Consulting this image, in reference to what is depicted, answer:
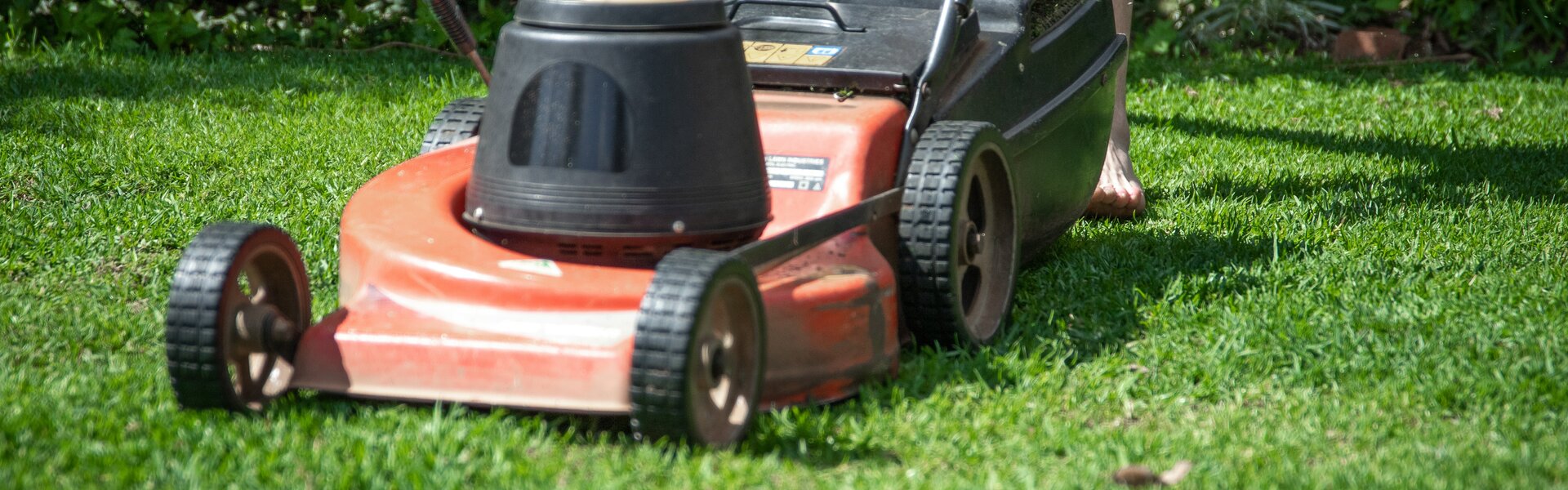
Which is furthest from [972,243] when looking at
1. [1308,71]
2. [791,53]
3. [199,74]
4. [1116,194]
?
[1308,71]

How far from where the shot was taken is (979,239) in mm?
2824

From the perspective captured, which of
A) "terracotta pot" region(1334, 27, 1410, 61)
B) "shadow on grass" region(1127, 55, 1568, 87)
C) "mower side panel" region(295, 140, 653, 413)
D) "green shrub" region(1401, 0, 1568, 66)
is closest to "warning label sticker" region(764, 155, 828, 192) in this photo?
"mower side panel" region(295, 140, 653, 413)

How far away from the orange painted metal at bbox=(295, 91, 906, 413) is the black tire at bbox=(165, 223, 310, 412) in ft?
0.26

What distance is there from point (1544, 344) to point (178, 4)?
18.6ft

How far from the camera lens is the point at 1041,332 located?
9.50ft

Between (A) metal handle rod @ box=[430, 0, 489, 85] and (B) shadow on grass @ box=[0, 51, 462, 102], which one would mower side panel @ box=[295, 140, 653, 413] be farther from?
(B) shadow on grass @ box=[0, 51, 462, 102]

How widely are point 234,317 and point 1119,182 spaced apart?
2.48 m

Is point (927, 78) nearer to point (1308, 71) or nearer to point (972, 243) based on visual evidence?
point (972, 243)

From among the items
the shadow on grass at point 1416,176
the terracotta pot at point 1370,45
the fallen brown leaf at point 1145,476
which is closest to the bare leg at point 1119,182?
the shadow on grass at point 1416,176

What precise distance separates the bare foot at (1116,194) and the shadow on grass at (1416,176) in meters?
0.33

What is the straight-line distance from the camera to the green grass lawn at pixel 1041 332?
84.0 inches

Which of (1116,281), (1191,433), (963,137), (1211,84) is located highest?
(963,137)

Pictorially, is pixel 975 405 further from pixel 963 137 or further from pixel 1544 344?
pixel 1544 344

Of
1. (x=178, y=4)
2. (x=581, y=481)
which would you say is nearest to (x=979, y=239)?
(x=581, y=481)
